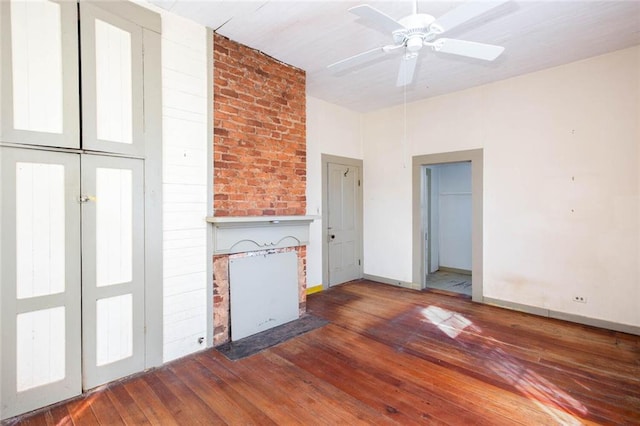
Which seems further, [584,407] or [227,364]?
[227,364]

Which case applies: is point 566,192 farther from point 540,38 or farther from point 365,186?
point 365,186

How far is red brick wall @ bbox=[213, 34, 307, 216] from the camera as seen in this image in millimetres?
3189

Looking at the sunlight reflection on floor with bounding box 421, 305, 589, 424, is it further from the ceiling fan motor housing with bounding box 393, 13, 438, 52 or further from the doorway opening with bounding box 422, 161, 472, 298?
the ceiling fan motor housing with bounding box 393, 13, 438, 52

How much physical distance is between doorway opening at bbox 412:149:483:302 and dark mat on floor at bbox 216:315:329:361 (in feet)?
7.67

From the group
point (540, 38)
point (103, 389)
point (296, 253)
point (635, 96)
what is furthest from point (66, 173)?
point (635, 96)

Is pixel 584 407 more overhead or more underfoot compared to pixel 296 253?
more underfoot

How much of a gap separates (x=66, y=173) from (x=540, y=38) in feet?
15.0

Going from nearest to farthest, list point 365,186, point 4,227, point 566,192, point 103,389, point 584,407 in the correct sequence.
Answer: point 4,227, point 584,407, point 103,389, point 566,192, point 365,186

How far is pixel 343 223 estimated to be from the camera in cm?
556

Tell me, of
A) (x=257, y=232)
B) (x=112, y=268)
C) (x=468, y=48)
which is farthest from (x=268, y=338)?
(x=468, y=48)

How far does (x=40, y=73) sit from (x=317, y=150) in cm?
352

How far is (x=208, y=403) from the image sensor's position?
2270 mm

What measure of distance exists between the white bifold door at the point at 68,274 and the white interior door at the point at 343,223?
320 centimetres

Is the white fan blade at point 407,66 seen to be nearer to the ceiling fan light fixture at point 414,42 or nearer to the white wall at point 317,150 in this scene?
the ceiling fan light fixture at point 414,42
